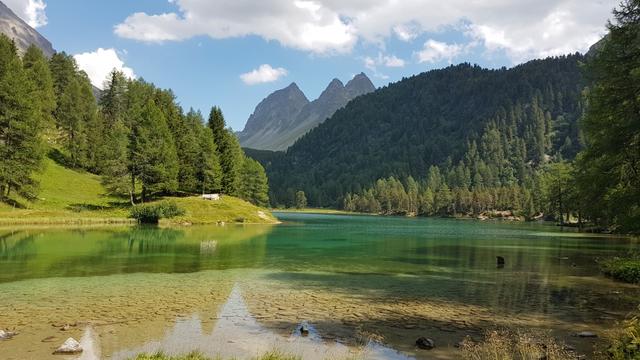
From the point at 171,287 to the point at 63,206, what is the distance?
225 ft

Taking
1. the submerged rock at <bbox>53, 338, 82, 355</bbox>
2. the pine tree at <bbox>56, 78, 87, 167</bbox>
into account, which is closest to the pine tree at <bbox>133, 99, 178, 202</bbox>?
the pine tree at <bbox>56, 78, 87, 167</bbox>

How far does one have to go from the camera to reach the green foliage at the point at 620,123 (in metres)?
36.0

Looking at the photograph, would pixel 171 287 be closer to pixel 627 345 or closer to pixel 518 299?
pixel 518 299

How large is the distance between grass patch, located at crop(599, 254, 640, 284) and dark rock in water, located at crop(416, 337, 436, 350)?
2444 centimetres

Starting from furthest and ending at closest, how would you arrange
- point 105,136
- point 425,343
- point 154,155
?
point 105,136, point 154,155, point 425,343

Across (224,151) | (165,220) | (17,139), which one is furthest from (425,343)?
(224,151)

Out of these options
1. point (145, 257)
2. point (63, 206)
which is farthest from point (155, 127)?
point (145, 257)

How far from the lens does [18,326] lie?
18688 millimetres

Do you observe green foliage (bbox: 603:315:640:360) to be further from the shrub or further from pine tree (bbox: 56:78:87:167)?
pine tree (bbox: 56:78:87:167)

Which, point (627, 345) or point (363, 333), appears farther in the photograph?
point (363, 333)

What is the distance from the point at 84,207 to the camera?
290 feet

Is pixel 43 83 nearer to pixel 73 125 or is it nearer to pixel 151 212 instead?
pixel 73 125

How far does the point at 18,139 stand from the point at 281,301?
74.4m

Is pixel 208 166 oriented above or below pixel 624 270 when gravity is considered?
above
